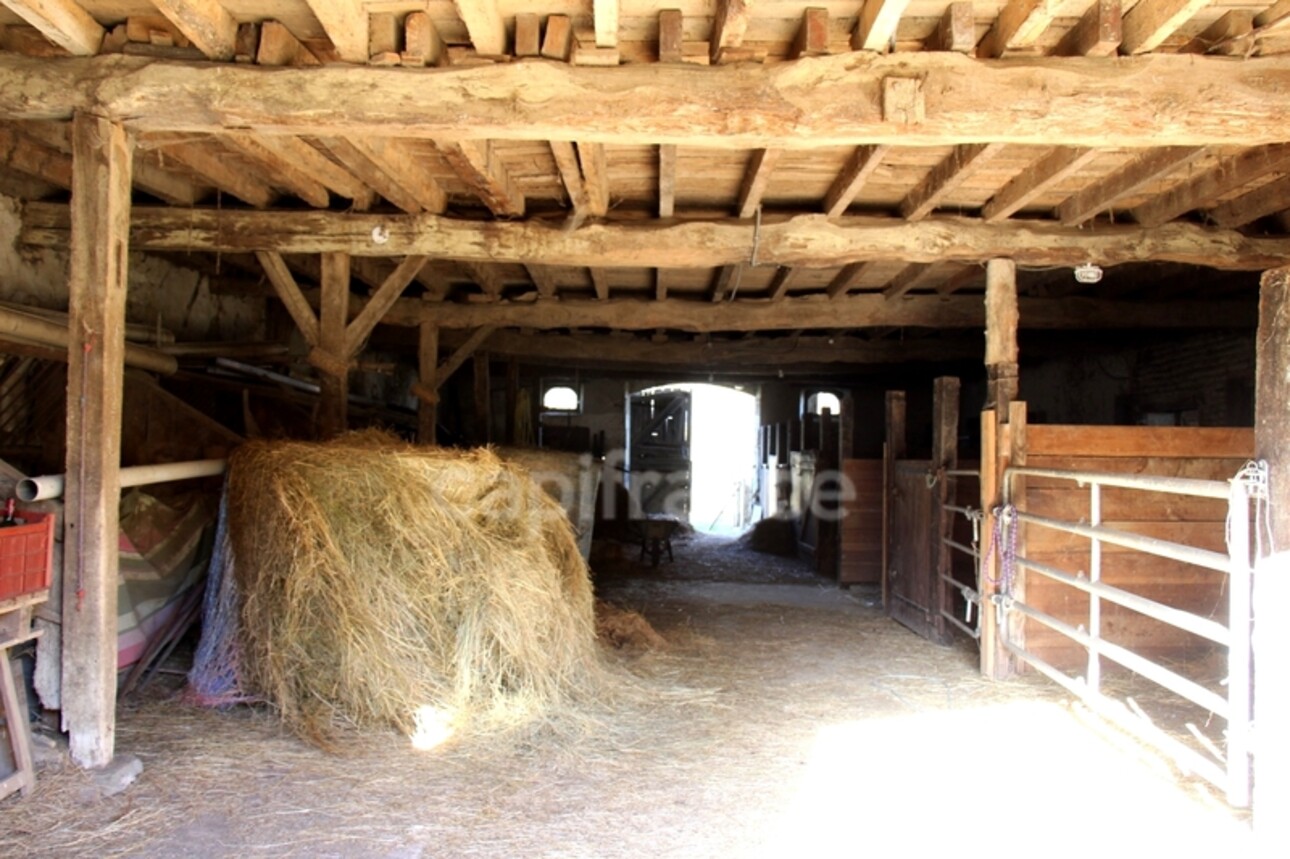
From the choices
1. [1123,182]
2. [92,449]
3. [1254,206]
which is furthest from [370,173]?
[1254,206]

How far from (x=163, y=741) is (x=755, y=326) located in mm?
5052

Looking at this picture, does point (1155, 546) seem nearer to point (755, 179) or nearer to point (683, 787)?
point (683, 787)

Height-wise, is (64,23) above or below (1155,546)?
above

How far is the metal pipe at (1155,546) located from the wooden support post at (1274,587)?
0.19 metres

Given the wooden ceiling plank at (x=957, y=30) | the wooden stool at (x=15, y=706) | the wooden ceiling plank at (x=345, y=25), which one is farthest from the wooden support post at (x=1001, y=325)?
the wooden stool at (x=15, y=706)

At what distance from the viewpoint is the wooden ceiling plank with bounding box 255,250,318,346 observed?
4871 mm

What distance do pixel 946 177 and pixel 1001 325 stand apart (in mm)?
1209

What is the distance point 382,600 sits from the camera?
11.5 feet

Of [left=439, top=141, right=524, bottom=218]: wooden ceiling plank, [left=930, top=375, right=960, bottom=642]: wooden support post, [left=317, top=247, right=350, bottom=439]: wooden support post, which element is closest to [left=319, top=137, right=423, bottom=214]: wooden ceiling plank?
[left=439, top=141, right=524, bottom=218]: wooden ceiling plank

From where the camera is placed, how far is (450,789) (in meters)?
2.96

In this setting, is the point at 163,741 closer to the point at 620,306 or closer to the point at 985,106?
the point at 985,106

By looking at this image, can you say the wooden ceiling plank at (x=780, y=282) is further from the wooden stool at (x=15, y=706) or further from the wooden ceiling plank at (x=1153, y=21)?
the wooden stool at (x=15, y=706)

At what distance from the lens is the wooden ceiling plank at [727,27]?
2668mm

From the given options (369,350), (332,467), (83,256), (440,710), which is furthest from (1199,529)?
(369,350)
